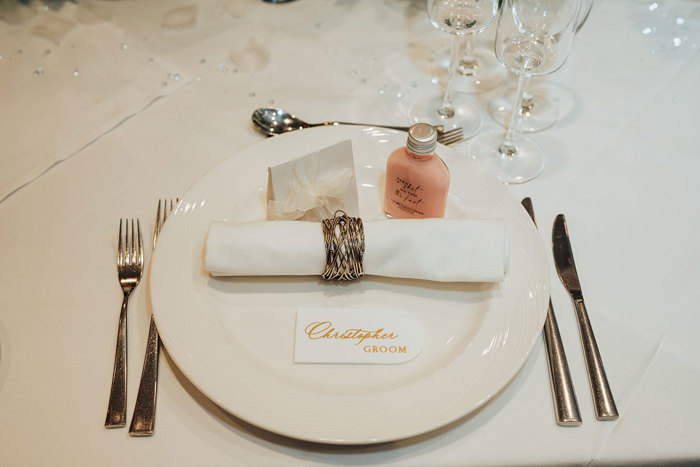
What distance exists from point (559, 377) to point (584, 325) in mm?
106

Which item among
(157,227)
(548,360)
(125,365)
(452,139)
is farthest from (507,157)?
(125,365)

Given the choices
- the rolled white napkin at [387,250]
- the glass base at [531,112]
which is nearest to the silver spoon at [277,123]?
the glass base at [531,112]

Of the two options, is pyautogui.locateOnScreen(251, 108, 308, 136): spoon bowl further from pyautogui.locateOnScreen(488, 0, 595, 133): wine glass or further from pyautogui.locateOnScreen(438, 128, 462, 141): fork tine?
pyautogui.locateOnScreen(488, 0, 595, 133): wine glass

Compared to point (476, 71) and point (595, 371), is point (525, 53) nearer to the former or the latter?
point (476, 71)

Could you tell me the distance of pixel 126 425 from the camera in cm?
69

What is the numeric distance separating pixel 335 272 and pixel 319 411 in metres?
0.20

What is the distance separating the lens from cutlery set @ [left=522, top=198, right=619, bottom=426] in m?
0.71

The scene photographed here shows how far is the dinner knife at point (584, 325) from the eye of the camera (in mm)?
716

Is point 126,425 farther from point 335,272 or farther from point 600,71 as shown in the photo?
point 600,71

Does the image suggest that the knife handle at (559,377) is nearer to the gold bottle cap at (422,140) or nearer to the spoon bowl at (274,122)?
the gold bottle cap at (422,140)

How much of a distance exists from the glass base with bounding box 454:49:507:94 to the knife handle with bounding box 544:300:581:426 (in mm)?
604

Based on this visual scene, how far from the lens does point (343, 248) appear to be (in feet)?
2.52

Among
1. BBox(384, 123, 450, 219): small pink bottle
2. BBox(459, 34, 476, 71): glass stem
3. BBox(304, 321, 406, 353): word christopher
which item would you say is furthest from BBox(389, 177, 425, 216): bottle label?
BBox(459, 34, 476, 71): glass stem

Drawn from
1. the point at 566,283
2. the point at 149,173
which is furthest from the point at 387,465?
the point at 149,173
